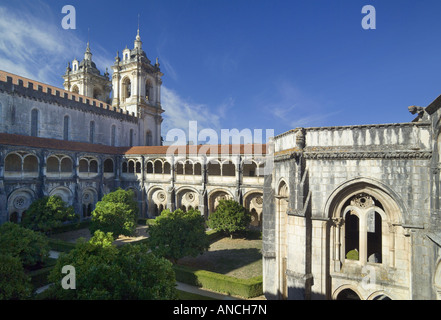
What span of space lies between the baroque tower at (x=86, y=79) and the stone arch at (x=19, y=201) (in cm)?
2400

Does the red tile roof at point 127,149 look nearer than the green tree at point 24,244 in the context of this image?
No

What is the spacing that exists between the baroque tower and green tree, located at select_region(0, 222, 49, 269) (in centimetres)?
3581

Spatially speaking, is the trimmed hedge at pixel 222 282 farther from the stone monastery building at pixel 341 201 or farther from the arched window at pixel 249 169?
the arched window at pixel 249 169

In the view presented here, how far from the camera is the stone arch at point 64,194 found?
30.4 m

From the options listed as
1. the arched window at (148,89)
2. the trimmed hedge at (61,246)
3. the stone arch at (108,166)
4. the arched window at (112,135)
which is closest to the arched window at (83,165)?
the stone arch at (108,166)

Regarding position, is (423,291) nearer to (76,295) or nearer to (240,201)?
(76,295)

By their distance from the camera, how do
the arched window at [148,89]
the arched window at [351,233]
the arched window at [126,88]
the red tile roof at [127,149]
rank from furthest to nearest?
the arched window at [148,89] < the arched window at [126,88] < the red tile roof at [127,149] < the arched window at [351,233]

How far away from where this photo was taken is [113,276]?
7891mm

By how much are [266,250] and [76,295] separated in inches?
359

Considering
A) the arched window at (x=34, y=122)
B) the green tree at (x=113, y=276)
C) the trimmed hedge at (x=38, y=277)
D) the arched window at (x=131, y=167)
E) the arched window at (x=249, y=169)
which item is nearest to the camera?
the green tree at (x=113, y=276)

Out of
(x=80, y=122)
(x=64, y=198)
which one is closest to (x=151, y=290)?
(x=64, y=198)

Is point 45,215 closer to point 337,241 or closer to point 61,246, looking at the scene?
point 61,246

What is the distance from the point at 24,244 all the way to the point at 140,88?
32427mm

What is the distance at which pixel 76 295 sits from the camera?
7.81m
